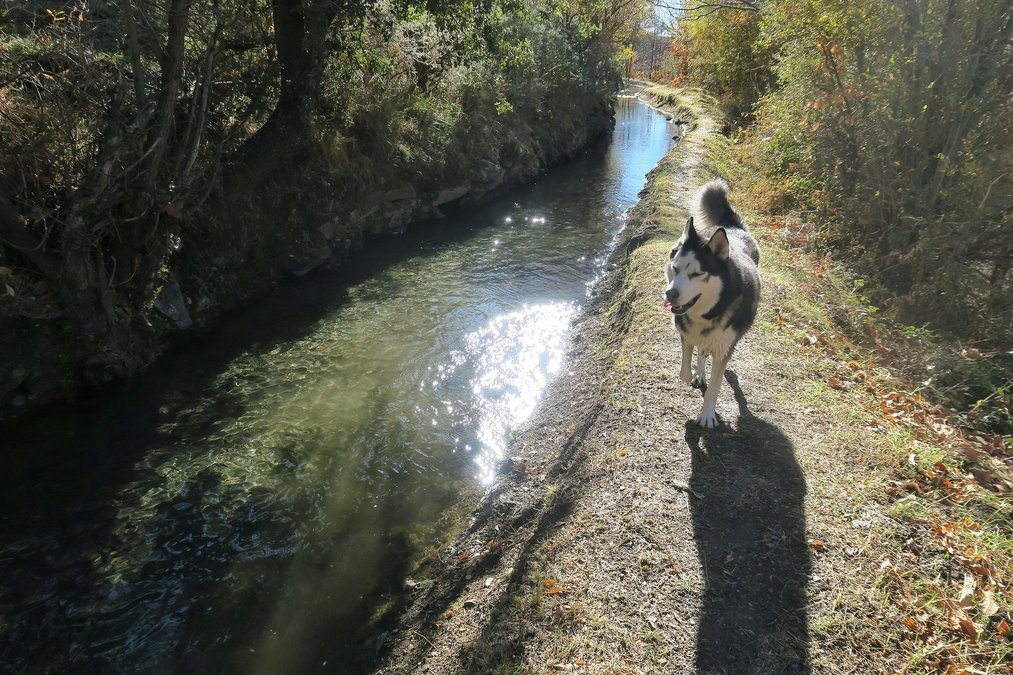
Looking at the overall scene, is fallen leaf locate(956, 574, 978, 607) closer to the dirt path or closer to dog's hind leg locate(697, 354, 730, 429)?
the dirt path

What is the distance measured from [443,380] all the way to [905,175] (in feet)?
27.5

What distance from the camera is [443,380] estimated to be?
7180 millimetres

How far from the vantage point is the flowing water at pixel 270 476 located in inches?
156

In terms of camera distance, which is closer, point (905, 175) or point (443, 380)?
point (443, 380)

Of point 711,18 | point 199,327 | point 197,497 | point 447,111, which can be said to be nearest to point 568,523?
point 197,497

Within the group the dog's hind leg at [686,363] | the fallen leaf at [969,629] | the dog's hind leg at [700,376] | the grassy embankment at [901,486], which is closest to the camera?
the fallen leaf at [969,629]

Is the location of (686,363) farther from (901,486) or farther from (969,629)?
(969,629)

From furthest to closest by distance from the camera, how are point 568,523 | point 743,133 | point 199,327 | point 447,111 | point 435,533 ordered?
point 743,133 → point 447,111 → point 199,327 → point 435,533 → point 568,523

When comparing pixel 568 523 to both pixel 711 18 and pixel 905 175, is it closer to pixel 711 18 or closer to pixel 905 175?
pixel 905 175

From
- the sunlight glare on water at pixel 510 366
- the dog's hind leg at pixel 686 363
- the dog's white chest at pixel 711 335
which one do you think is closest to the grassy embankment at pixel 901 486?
the dog's hind leg at pixel 686 363

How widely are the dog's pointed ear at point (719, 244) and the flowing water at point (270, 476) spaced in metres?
3.27

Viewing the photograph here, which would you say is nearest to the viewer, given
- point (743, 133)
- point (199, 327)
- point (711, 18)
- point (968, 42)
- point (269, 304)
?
point (968, 42)

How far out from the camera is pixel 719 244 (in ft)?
14.1

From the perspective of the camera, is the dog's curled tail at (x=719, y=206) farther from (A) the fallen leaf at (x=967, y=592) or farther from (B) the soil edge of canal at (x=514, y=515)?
(A) the fallen leaf at (x=967, y=592)
